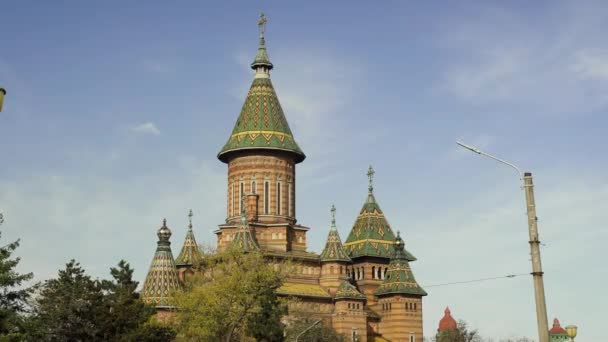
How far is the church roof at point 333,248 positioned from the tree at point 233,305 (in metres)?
22.2

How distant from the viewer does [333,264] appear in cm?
6844

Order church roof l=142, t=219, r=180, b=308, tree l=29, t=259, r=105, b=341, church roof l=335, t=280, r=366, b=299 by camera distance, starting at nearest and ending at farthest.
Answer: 1. tree l=29, t=259, r=105, b=341
2. church roof l=142, t=219, r=180, b=308
3. church roof l=335, t=280, r=366, b=299

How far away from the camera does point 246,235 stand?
214ft

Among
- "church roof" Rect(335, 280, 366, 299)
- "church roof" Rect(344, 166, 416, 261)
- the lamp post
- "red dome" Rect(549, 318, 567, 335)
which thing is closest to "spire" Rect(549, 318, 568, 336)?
"red dome" Rect(549, 318, 567, 335)

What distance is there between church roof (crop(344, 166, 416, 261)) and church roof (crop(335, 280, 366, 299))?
308 inches

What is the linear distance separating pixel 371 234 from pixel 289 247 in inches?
383

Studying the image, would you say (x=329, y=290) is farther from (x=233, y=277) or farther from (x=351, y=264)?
(x=233, y=277)

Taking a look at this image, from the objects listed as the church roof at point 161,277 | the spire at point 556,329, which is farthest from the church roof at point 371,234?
the spire at point 556,329

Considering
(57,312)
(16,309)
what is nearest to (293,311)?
(57,312)

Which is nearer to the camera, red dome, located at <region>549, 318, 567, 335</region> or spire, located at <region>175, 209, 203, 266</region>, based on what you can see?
spire, located at <region>175, 209, 203, 266</region>

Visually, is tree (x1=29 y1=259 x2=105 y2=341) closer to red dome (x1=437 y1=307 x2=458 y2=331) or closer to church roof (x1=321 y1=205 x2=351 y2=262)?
church roof (x1=321 y1=205 x2=351 y2=262)

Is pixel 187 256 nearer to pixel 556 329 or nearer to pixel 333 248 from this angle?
pixel 333 248

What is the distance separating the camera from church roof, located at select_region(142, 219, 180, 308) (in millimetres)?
62875

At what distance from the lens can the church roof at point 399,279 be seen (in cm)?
7019
